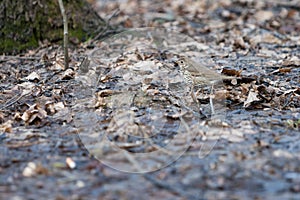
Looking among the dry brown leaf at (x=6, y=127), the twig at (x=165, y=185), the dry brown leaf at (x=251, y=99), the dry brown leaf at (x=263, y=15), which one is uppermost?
the twig at (x=165, y=185)

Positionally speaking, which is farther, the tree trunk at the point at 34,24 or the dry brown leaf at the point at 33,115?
the tree trunk at the point at 34,24

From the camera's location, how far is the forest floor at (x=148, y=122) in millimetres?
2742

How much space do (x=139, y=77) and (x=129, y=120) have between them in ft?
3.54

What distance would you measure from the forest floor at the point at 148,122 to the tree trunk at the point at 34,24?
0.23m

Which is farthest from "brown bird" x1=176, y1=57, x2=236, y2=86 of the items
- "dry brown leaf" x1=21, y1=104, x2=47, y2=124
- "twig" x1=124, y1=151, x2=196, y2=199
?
"twig" x1=124, y1=151, x2=196, y2=199

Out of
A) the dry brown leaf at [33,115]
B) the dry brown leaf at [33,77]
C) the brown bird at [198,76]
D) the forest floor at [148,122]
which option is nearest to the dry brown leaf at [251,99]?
the forest floor at [148,122]

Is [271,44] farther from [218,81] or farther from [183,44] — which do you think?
[218,81]

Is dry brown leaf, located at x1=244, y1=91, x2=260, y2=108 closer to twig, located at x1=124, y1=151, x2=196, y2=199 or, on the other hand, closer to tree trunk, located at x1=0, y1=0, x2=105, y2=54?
twig, located at x1=124, y1=151, x2=196, y2=199

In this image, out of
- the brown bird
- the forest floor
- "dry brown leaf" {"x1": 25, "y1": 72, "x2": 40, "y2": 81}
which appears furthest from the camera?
"dry brown leaf" {"x1": 25, "y1": 72, "x2": 40, "y2": 81}

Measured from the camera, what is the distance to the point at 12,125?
365 centimetres

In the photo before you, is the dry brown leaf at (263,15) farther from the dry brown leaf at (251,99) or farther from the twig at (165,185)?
the twig at (165,185)

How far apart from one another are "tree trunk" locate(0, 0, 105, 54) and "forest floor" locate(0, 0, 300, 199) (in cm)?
23

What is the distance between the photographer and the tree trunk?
18.8 ft

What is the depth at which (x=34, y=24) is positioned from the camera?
5875 mm
